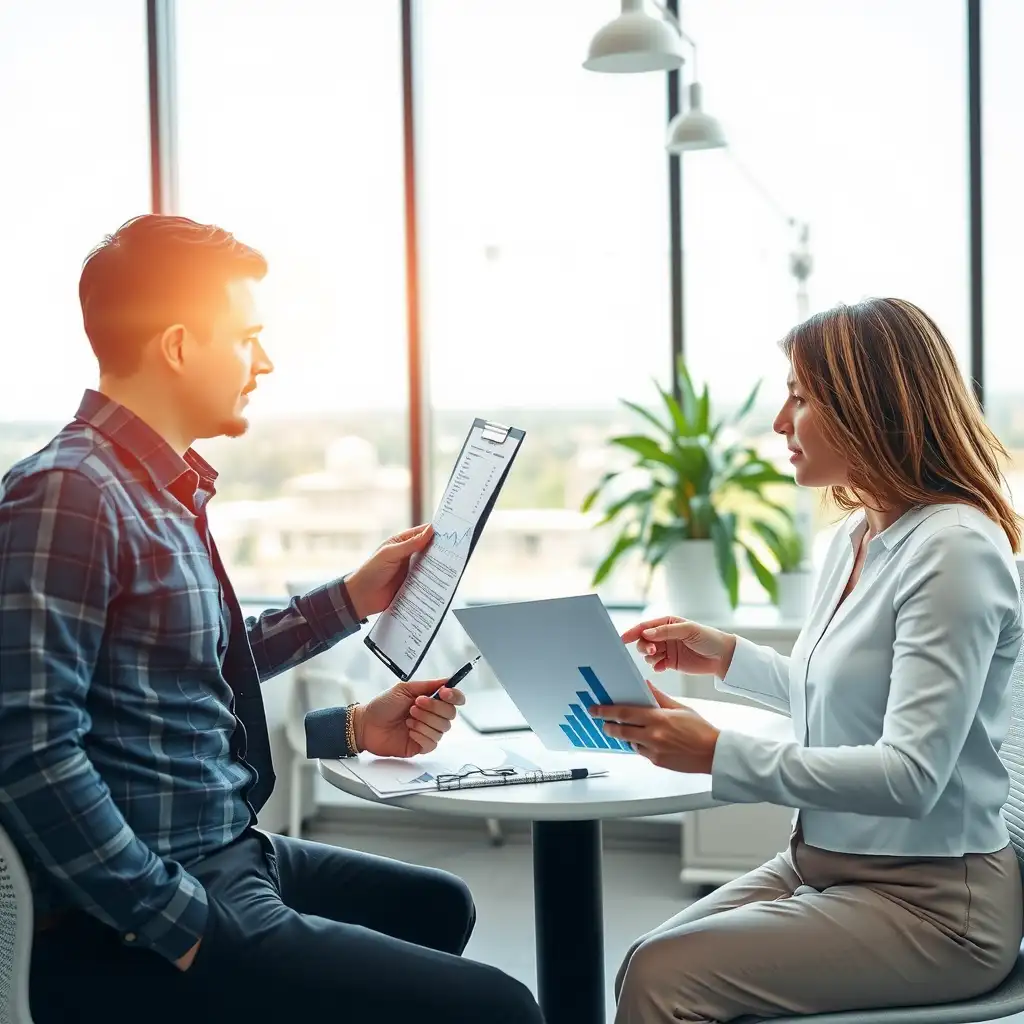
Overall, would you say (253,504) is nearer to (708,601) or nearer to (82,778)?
(708,601)

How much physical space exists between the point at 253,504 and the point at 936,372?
10.3 ft

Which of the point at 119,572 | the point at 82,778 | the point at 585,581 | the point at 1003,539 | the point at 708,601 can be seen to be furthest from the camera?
the point at 585,581

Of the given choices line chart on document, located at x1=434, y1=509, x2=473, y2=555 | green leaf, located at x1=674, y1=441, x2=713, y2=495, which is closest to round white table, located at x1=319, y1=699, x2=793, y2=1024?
line chart on document, located at x1=434, y1=509, x2=473, y2=555

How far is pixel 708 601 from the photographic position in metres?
3.36

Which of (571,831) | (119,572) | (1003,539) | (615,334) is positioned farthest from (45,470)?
(615,334)

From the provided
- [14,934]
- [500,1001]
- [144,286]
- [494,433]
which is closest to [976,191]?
[494,433]

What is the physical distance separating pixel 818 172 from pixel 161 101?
2315 millimetres

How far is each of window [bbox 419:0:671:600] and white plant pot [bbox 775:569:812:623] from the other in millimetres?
792

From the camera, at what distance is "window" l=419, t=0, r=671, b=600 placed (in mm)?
3928

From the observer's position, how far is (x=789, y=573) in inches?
131

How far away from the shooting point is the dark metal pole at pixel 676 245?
386cm

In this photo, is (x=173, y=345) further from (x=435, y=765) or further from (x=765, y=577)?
(x=765, y=577)

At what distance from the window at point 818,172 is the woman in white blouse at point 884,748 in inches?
86.9

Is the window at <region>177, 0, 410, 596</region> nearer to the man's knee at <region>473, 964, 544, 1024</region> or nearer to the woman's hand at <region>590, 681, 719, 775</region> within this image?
the woman's hand at <region>590, 681, 719, 775</region>
